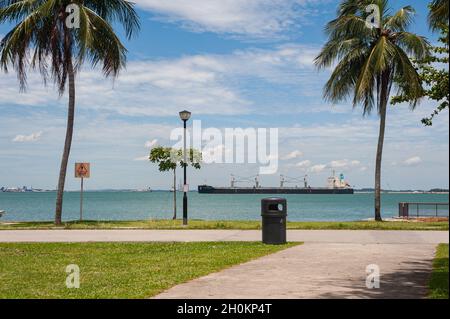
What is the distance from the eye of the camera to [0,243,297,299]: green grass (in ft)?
28.7

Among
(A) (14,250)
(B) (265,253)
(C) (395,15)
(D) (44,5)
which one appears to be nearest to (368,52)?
(C) (395,15)

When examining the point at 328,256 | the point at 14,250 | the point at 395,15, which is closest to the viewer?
the point at 328,256

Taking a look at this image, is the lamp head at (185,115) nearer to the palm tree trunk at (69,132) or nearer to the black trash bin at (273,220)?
the palm tree trunk at (69,132)

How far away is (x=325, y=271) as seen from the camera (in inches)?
409

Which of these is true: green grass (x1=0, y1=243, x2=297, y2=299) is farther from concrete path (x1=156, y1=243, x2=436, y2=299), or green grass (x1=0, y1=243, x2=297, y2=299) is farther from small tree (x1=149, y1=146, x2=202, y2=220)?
small tree (x1=149, y1=146, x2=202, y2=220)

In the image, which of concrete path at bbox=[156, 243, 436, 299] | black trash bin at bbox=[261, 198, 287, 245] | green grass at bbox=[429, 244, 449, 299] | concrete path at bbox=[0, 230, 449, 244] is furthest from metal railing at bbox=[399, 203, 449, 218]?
black trash bin at bbox=[261, 198, 287, 245]

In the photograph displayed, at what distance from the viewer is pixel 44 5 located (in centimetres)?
2470

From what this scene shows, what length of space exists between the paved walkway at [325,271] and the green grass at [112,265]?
0.57 meters

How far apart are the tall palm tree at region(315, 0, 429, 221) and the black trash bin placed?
14.3 meters

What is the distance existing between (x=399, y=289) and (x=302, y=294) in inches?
61.2

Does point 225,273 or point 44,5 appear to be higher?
point 44,5

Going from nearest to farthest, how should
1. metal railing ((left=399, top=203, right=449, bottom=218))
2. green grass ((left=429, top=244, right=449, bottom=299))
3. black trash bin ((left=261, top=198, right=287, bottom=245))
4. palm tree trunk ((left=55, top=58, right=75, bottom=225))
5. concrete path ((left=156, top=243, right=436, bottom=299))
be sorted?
green grass ((left=429, top=244, right=449, bottom=299)) < concrete path ((left=156, top=243, right=436, bottom=299)) < black trash bin ((left=261, top=198, right=287, bottom=245)) < palm tree trunk ((left=55, top=58, right=75, bottom=225)) < metal railing ((left=399, top=203, right=449, bottom=218))

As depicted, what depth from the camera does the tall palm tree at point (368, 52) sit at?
92.3ft
